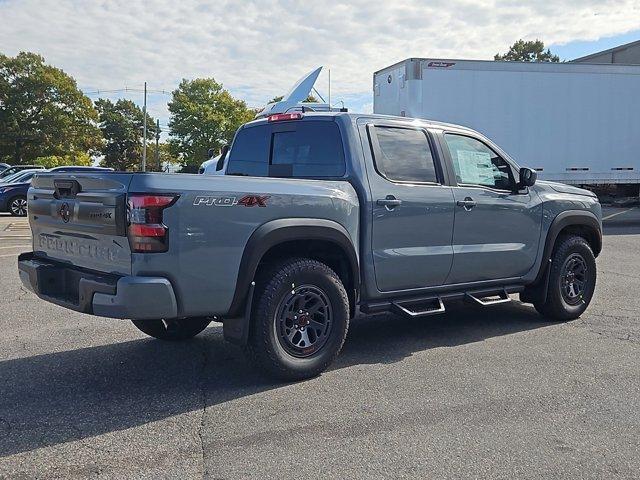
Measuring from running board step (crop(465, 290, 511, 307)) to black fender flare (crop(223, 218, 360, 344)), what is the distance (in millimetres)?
1730

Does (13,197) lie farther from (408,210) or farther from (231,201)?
(231,201)

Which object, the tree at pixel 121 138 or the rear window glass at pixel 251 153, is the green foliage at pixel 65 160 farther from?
the rear window glass at pixel 251 153

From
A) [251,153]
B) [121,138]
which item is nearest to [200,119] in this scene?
[121,138]

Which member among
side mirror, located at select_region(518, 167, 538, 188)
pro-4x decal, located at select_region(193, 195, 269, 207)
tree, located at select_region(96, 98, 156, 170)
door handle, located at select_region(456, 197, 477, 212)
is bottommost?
door handle, located at select_region(456, 197, 477, 212)

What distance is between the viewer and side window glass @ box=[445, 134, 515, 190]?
5.68 metres

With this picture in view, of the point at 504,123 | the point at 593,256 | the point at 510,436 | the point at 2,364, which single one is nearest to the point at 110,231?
the point at 2,364

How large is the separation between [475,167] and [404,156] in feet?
3.13

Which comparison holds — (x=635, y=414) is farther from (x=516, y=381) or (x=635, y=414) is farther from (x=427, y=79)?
(x=427, y=79)

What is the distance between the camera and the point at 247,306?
4223 mm

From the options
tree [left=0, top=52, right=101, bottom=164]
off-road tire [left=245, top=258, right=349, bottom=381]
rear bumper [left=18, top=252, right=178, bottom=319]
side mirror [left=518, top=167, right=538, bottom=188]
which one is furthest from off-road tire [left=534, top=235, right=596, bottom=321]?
tree [left=0, top=52, right=101, bottom=164]

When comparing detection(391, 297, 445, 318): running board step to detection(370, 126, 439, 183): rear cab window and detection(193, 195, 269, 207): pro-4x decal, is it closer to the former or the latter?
detection(370, 126, 439, 183): rear cab window

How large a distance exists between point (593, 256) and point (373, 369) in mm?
3257

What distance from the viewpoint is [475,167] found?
5.87m

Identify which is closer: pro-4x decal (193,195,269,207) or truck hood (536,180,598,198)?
pro-4x decal (193,195,269,207)
